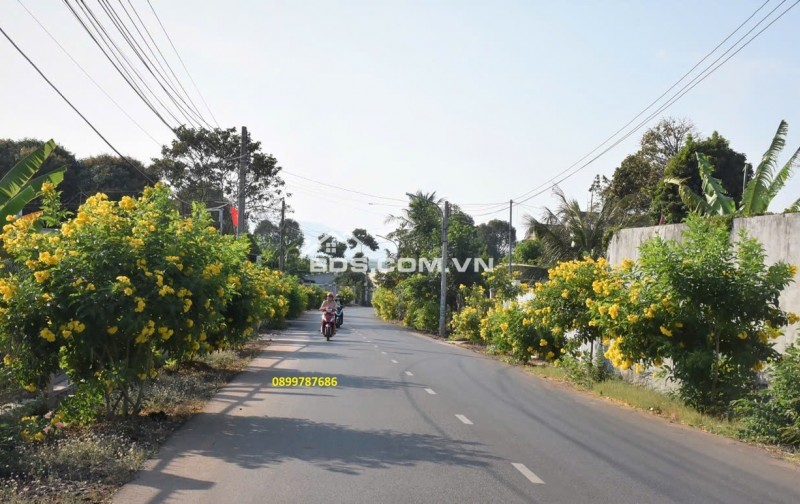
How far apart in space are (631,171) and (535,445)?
35121 mm

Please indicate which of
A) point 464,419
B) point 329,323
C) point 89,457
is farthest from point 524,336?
point 89,457

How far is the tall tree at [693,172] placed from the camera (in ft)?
98.8

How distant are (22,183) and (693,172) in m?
24.9

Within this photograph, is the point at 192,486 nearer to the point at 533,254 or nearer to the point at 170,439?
the point at 170,439

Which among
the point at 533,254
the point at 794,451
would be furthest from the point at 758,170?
the point at 533,254

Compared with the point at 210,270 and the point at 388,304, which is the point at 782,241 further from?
the point at 388,304

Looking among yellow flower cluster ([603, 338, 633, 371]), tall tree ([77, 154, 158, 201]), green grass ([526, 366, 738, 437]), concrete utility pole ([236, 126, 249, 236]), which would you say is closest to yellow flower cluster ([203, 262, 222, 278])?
yellow flower cluster ([603, 338, 633, 371])

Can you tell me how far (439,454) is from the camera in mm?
9508

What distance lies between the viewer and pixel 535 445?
10.3 metres

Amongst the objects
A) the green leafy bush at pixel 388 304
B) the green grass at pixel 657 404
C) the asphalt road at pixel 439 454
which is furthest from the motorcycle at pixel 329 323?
the green leafy bush at pixel 388 304

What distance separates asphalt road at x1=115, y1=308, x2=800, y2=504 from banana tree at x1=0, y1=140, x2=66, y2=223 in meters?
4.00

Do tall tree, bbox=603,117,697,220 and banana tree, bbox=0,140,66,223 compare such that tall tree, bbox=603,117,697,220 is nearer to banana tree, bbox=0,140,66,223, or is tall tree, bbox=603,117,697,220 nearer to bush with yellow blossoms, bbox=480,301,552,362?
bush with yellow blossoms, bbox=480,301,552,362

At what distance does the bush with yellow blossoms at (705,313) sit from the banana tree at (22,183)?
982 centimetres

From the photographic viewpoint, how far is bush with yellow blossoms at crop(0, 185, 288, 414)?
9.88m
